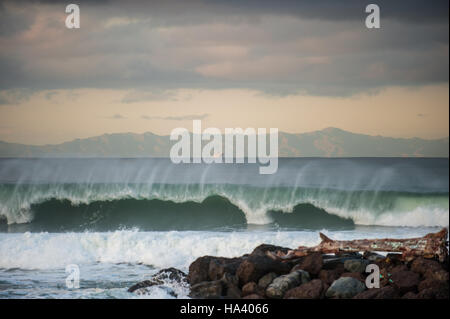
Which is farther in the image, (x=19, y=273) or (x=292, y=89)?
(x=292, y=89)

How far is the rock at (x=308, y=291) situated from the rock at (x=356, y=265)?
1.77ft

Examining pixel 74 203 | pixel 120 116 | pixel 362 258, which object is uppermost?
pixel 120 116

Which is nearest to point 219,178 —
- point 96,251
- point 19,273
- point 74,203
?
point 74,203

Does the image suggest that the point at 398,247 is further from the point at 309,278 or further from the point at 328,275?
the point at 309,278

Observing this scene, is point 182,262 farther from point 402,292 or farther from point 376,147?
point 376,147

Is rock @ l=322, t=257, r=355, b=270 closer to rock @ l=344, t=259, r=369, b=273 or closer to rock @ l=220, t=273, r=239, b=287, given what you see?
rock @ l=344, t=259, r=369, b=273

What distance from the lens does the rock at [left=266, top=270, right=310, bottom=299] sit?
15.7ft

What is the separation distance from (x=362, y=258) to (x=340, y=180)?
8513 mm

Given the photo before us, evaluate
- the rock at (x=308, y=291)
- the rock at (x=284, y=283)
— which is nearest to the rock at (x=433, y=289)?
the rock at (x=308, y=291)

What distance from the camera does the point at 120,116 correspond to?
396 inches

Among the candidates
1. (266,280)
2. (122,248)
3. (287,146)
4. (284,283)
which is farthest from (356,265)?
(287,146)

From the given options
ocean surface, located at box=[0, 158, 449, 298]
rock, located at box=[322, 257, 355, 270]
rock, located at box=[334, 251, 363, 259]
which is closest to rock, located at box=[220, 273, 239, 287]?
ocean surface, located at box=[0, 158, 449, 298]

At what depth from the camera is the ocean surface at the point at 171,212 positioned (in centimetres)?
655

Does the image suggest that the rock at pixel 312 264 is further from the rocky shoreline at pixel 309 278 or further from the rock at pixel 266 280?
the rock at pixel 266 280
